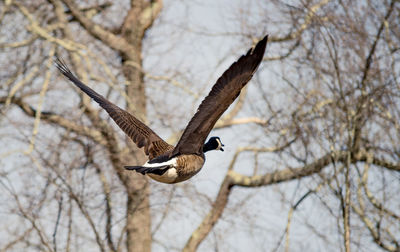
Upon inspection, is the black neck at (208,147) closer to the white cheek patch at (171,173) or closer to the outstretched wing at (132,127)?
the outstretched wing at (132,127)

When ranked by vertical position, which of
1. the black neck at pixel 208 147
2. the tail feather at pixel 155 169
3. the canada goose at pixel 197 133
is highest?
the black neck at pixel 208 147

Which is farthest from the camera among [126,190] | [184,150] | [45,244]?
[126,190]

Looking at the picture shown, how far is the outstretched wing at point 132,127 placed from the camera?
7.63 metres

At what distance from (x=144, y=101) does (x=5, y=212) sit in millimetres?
5028

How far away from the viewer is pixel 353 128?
9.47 m

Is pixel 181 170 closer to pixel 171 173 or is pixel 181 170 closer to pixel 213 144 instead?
pixel 171 173

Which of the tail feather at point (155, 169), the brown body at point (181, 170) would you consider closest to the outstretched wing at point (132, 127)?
the brown body at point (181, 170)

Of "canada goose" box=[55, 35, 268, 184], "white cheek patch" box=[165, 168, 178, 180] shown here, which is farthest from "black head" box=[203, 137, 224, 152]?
"white cheek patch" box=[165, 168, 178, 180]

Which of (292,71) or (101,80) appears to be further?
(101,80)

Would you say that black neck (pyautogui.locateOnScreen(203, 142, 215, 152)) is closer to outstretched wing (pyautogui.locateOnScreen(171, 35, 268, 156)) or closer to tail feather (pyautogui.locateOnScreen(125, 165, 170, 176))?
outstretched wing (pyautogui.locateOnScreen(171, 35, 268, 156))

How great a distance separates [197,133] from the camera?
278 inches

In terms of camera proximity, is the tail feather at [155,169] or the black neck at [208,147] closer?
the tail feather at [155,169]

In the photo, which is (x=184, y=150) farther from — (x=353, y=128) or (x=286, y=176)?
(x=286, y=176)

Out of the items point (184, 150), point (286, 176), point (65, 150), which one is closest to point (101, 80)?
point (65, 150)
